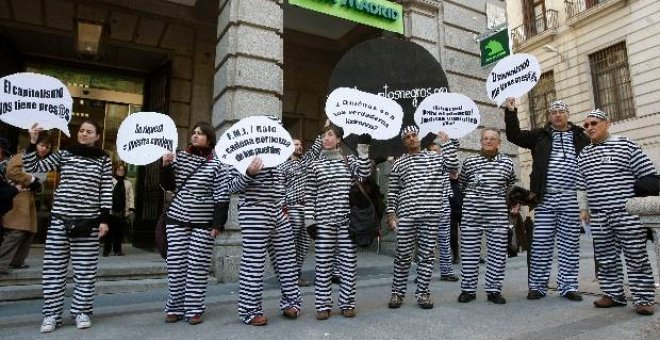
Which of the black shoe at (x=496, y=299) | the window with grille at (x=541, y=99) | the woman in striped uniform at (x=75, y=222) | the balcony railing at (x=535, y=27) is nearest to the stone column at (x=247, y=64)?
the woman in striped uniform at (x=75, y=222)

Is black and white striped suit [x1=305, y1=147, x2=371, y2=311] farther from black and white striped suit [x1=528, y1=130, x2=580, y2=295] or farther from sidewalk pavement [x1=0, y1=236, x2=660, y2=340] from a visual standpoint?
black and white striped suit [x1=528, y1=130, x2=580, y2=295]

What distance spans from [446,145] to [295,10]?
607cm

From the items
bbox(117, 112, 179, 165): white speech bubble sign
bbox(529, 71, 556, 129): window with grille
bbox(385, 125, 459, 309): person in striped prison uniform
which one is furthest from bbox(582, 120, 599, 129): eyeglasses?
bbox(529, 71, 556, 129): window with grille

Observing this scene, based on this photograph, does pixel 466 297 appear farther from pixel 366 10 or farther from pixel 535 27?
pixel 535 27

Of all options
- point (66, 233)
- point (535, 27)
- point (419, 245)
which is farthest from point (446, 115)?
point (535, 27)

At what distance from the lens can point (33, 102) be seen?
4.14m

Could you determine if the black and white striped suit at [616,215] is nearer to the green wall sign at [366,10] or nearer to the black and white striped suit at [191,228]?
the black and white striped suit at [191,228]

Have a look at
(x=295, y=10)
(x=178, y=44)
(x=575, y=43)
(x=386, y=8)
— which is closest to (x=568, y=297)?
(x=386, y=8)

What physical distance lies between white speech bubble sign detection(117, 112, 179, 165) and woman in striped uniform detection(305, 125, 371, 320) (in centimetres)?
139

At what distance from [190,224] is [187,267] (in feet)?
1.31

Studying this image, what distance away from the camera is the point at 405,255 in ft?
15.4

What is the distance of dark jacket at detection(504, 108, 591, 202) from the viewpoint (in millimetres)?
5027

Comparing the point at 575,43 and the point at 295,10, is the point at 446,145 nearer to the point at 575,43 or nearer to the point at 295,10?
the point at 295,10

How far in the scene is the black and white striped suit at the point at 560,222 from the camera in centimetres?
493
